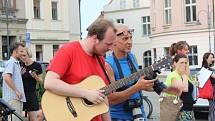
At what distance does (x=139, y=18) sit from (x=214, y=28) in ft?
54.7

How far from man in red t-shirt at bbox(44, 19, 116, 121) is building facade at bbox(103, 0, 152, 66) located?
2154 inches

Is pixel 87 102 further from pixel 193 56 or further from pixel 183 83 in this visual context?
pixel 193 56

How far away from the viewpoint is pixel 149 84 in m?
4.35

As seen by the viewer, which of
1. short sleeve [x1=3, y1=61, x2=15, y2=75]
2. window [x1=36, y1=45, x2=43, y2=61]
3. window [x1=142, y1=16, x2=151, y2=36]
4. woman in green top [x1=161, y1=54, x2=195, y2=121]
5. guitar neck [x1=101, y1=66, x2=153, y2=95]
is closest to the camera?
guitar neck [x1=101, y1=66, x2=153, y2=95]

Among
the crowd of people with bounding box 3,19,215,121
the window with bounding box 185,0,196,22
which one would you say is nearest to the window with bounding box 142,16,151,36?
the window with bounding box 185,0,196,22

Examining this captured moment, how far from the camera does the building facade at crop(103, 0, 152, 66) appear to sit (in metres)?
59.8

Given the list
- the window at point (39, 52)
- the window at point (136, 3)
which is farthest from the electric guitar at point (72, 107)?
the window at point (136, 3)

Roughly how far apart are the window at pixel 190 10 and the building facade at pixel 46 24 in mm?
10877

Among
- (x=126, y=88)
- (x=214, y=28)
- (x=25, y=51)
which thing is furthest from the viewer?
(x=214, y=28)

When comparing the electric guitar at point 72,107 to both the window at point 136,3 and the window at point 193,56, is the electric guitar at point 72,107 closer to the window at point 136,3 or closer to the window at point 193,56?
the window at point 193,56

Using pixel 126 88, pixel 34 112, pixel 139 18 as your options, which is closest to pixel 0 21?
pixel 139 18

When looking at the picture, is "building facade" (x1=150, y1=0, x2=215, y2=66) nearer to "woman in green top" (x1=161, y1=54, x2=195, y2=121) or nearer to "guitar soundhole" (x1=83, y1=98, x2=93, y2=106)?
"woman in green top" (x1=161, y1=54, x2=195, y2=121)

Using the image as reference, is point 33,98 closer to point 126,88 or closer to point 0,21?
point 126,88

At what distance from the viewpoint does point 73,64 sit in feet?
13.5
